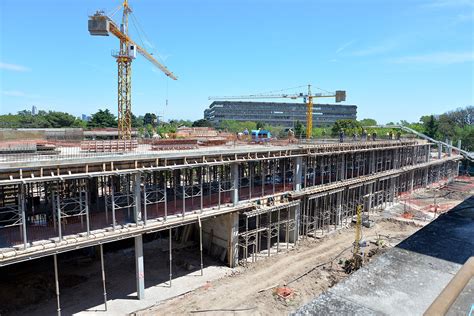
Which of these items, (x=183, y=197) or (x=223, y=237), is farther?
(x=223, y=237)

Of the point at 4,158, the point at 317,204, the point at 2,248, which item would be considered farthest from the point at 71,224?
the point at 317,204

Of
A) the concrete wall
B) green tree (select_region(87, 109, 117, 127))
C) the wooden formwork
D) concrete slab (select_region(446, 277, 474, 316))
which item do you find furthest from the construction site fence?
green tree (select_region(87, 109, 117, 127))

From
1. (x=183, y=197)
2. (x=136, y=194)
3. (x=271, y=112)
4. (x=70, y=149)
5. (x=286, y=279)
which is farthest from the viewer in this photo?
(x=271, y=112)

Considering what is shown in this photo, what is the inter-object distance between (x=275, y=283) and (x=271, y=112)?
16165cm

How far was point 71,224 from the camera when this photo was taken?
1877 centimetres

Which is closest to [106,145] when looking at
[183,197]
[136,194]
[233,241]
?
[136,194]

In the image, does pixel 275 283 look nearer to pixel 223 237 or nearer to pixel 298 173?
pixel 223 237

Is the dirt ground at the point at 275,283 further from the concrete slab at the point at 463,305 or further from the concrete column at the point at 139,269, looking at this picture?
the concrete slab at the point at 463,305

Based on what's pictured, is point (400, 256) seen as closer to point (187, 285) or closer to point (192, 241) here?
point (187, 285)

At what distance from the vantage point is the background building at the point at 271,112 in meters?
178

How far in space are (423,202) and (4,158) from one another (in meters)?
47.1

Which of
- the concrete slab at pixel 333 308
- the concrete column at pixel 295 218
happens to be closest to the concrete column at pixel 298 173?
the concrete column at pixel 295 218

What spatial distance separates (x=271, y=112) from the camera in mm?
179000

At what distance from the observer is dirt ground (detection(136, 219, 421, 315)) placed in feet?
59.9
